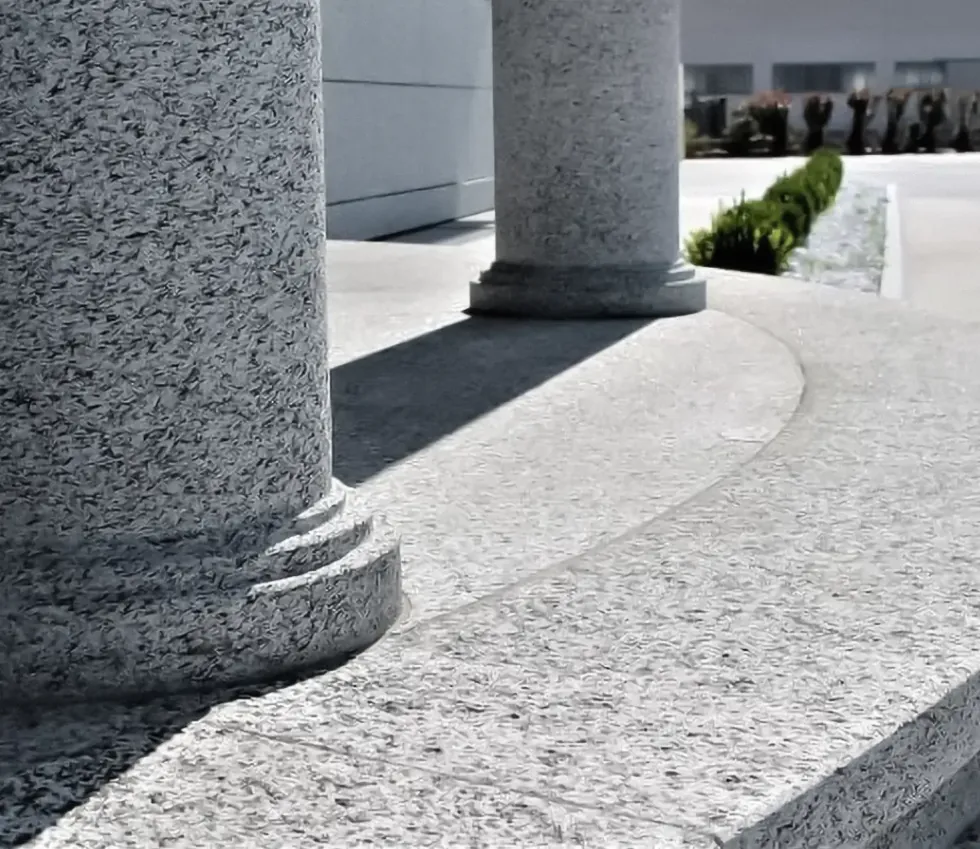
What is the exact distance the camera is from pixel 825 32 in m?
46.8

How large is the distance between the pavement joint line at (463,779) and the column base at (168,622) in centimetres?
19

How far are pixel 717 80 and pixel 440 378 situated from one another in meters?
42.9

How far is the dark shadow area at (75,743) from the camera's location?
99.1 inches

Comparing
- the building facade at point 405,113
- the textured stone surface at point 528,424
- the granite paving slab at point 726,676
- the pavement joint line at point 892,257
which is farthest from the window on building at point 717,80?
the granite paving slab at point 726,676

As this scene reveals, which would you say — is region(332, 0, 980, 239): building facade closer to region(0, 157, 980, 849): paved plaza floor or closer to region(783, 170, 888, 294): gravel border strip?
region(783, 170, 888, 294): gravel border strip

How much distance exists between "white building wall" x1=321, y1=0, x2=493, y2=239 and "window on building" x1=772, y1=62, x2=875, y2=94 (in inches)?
1151

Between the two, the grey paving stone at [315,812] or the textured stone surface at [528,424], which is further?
the textured stone surface at [528,424]

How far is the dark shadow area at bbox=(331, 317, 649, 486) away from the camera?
5.33m

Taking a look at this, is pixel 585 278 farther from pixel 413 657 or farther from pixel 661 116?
pixel 413 657

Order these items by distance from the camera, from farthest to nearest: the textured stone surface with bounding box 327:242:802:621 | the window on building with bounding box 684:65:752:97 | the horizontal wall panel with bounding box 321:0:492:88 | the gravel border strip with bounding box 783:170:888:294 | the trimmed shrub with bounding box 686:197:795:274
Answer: the window on building with bounding box 684:65:752:97, the horizontal wall panel with bounding box 321:0:492:88, the gravel border strip with bounding box 783:170:888:294, the trimmed shrub with bounding box 686:197:795:274, the textured stone surface with bounding box 327:242:802:621

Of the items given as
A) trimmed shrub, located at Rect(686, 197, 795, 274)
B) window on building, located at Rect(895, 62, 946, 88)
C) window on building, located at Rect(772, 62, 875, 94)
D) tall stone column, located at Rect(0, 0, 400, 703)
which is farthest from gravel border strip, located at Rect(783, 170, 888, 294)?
window on building, located at Rect(895, 62, 946, 88)

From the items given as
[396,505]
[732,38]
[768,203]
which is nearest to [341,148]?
[768,203]

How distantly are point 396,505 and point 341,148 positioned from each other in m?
11.4

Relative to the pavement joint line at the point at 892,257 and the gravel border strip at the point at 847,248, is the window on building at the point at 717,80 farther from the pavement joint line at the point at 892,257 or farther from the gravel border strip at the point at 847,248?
the gravel border strip at the point at 847,248
